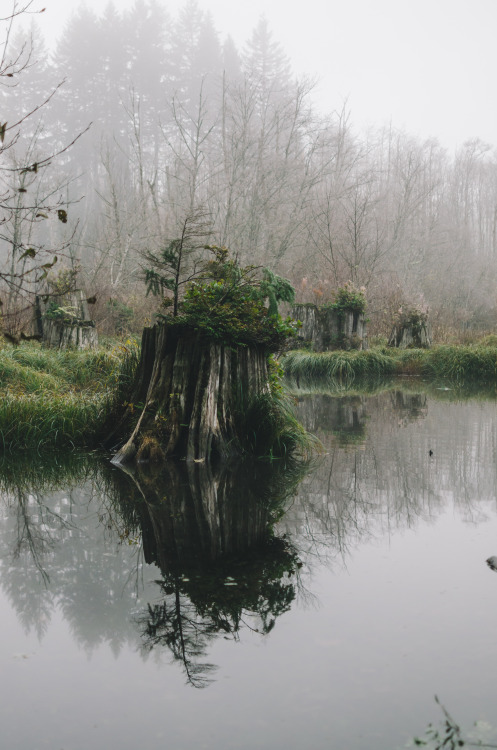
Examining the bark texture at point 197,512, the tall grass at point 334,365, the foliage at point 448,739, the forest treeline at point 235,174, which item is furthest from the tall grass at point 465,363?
the foliage at point 448,739

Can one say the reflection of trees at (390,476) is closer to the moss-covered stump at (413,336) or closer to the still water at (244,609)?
the still water at (244,609)

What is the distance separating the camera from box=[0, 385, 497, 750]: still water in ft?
8.25

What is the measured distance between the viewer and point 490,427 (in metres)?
9.55

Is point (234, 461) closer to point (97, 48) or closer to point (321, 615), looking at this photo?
point (321, 615)

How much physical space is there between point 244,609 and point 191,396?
401cm

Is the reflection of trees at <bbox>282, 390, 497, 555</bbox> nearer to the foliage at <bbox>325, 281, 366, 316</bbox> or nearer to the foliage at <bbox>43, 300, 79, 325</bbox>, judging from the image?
the foliage at <bbox>43, 300, 79, 325</bbox>

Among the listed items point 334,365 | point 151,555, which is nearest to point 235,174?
point 334,365

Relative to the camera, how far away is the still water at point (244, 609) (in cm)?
252

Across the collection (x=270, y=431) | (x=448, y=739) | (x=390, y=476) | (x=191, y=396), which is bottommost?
(x=448, y=739)

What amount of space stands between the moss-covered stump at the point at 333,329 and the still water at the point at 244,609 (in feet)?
47.1

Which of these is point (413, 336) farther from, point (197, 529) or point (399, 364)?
point (197, 529)

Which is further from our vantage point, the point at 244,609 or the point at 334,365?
the point at 334,365

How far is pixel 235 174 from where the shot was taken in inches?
880

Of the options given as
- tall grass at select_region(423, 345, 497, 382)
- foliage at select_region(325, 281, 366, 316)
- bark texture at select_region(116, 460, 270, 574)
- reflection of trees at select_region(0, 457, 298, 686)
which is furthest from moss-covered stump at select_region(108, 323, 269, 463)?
foliage at select_region(325, 281, 366, 316)
